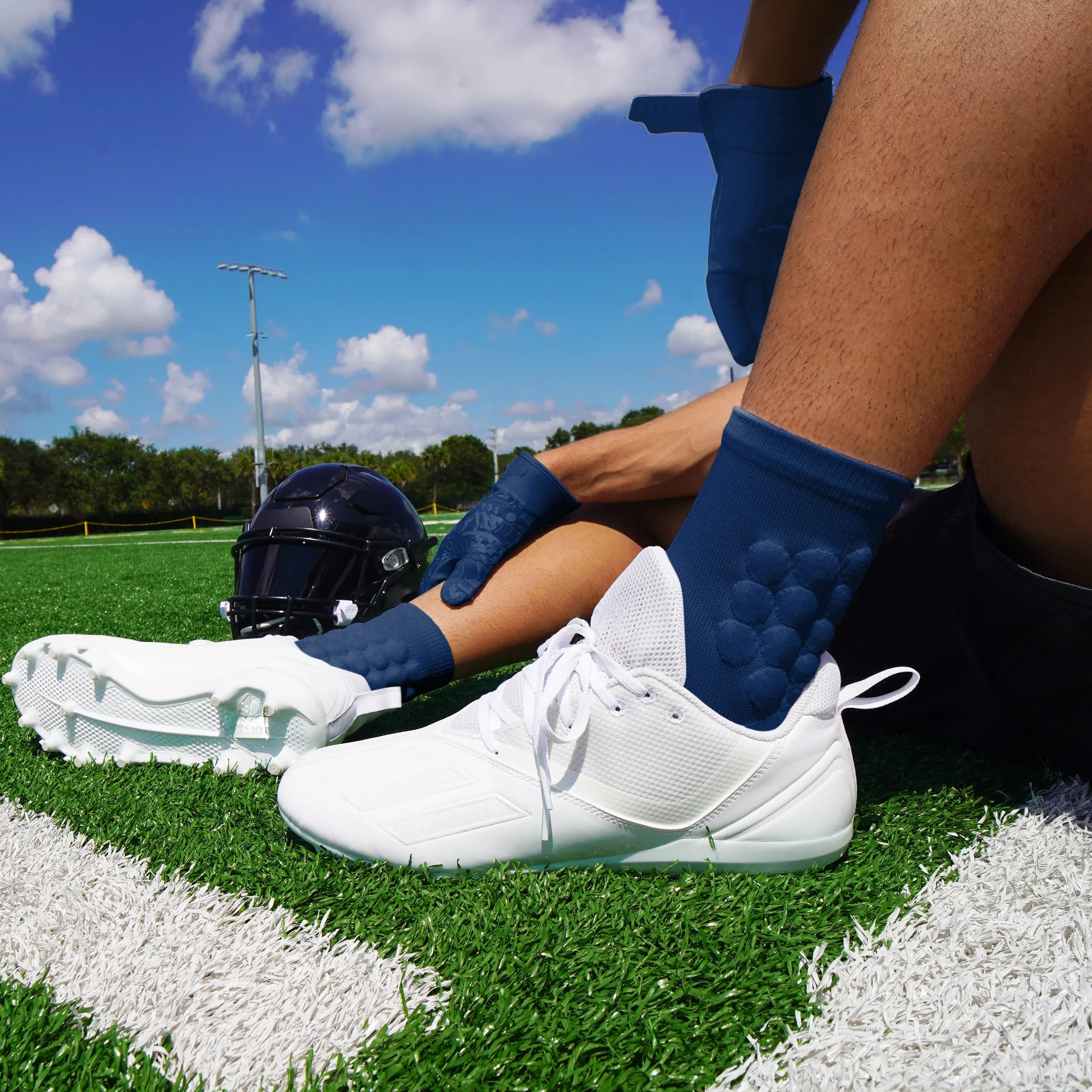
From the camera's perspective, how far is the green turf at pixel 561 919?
67 centimetres

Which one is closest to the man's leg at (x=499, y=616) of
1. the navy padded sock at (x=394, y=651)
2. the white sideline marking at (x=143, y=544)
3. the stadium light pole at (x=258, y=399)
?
the navy padded sock at (x=394, y=651)

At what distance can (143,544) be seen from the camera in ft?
50.1

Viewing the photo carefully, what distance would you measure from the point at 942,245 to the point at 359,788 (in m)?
0.92

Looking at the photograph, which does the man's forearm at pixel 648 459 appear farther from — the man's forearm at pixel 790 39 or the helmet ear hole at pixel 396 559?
the helmet ear hole at pixel 396 559

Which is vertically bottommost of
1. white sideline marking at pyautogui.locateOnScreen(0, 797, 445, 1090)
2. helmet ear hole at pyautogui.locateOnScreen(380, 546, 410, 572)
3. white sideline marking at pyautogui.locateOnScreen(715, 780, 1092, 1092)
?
white sideline marking at pyautogui.locateOnScreen(715, 780, 1092, 1092)

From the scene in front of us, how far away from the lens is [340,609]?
1.99m

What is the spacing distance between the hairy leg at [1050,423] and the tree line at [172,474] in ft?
167

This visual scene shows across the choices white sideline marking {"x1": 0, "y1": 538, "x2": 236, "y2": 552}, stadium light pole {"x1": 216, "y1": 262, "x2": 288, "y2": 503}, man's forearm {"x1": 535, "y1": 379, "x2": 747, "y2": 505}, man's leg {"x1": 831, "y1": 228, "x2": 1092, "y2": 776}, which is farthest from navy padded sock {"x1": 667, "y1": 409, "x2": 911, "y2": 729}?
stadium light pole {"x1": 216, "y1": 262, "x2": 288, "y2": 503}

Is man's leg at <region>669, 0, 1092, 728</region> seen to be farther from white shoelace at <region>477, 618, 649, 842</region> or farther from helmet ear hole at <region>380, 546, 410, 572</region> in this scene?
helmet ear hole at <region>380, 546, 410, 572</region>

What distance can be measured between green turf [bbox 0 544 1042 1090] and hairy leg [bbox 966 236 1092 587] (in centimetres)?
42

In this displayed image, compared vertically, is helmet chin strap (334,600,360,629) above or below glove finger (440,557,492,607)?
below

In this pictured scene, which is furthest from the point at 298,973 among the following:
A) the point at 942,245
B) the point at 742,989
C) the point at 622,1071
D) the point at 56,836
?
the point at 942,245

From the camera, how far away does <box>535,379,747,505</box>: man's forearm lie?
1.57 m

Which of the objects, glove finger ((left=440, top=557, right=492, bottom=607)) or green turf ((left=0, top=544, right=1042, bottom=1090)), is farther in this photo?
glove finger ((left=440, top=557, right=492, bottom=607))
